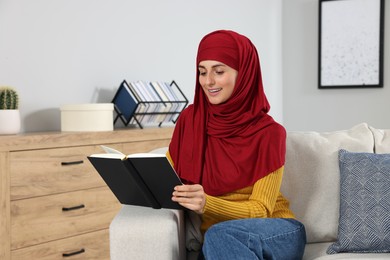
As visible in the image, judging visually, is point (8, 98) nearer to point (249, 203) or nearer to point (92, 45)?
point (92, 45)

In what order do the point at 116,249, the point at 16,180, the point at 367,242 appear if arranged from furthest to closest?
the point at 16,180, the point at 367,242, the point at 116,249

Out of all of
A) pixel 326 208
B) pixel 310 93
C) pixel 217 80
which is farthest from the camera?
pixel 310 93

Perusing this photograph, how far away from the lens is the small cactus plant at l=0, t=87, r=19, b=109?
134 inches

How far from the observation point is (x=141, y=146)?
3.99m

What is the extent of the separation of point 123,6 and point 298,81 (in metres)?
2.16

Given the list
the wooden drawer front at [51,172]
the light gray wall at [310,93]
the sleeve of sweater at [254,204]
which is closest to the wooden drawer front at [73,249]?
the wooden drawer front at [51,172]

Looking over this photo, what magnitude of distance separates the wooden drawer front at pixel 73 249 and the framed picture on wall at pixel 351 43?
9.54 ft

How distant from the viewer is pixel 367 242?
2.41 metres

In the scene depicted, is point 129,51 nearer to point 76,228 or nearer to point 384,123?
point 76,228

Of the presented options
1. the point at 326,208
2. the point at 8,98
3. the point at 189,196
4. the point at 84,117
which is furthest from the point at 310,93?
the point at 189,196

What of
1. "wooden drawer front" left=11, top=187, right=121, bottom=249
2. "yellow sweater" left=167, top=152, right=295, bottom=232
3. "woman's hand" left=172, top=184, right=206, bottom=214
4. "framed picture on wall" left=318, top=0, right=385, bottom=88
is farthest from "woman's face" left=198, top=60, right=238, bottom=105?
"framed picture on wall" left=318, top=0, right=385, bottom=88

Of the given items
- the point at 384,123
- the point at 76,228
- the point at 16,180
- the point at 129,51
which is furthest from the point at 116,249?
the point at 384,123

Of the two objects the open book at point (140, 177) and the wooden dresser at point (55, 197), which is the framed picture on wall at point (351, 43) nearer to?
the wooden dresser at point (55, 197)

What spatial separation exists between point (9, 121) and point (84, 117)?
0.46 meters
